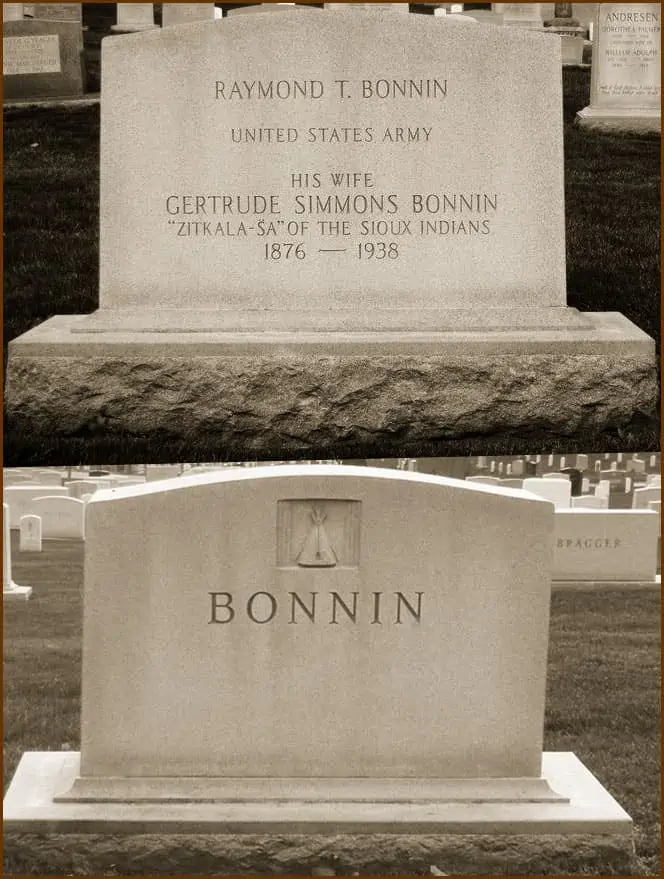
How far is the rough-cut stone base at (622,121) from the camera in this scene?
37.9 ft

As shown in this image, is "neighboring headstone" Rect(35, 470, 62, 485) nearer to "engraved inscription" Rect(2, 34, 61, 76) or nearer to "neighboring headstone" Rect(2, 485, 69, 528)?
"neighboring headstone" Rect(2, 485, 69, 528)

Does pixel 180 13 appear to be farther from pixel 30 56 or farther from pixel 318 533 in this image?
pixel 318 533

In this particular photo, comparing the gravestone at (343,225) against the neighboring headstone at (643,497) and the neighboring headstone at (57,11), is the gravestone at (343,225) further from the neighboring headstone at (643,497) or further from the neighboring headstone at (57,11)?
the neighboring headstone at (57,11)

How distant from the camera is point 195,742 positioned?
469 centimetres

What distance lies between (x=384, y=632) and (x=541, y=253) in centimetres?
278

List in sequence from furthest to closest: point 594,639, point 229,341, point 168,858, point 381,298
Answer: point 594,639
point 381,298
point 229,341
point 168,858

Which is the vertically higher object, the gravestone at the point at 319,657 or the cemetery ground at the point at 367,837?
the gravestone at the point at 319,657

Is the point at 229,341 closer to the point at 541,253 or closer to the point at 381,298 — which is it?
the point at 381,298

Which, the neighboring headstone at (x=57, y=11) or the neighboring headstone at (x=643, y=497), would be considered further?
the neighboring headstone at (x=57, y=11)

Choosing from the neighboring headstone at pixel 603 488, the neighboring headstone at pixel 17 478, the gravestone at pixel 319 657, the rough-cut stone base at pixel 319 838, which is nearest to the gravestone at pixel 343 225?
the gravestone at pixel 319 657

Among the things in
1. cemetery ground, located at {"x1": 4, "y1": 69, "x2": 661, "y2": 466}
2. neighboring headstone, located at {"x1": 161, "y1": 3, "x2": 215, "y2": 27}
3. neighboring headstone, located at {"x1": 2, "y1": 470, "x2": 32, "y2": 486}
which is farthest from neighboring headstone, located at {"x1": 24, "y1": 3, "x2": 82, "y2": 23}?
neighboring headstone, located at {"x1": 2, "y1": 470, "x2": 32, "y2": 486}

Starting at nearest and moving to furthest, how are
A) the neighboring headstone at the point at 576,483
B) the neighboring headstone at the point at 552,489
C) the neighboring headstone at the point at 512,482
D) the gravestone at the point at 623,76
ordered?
the neighboring headstone at the point at 552,489
the neighboring headstone at the point at 512,482
the gravestone at the point at 623,76
the neighboring headstone at the point at 576,483

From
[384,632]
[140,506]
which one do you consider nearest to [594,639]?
[384,632]

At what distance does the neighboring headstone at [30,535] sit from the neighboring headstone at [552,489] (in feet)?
12.5
